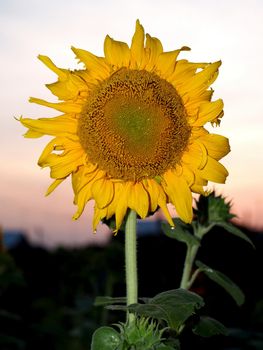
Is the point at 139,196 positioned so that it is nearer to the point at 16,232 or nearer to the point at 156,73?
the point at 156,73

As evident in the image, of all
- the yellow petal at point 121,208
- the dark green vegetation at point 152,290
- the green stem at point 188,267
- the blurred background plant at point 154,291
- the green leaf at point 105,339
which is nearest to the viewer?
the green leaf at point 105,339

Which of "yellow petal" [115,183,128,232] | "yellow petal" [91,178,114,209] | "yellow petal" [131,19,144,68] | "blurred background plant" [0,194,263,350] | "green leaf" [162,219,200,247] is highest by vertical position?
"yellow petal" [131,19,144,68]

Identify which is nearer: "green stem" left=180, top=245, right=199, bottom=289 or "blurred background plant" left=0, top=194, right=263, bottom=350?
"green stem" left=180, top=245, right=199, bottom=289

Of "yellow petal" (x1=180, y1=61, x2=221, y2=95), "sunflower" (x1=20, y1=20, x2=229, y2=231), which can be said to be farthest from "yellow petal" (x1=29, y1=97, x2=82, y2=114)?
"yellow petal" (x1=180, y1=61, x2=221, y2=95)

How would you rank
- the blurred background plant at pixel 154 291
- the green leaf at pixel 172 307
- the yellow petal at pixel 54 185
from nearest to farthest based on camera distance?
the green leaf at pixel 172 307 → the yellow petal at pixel 54 185 → the blurred background plant at pixel 154 291

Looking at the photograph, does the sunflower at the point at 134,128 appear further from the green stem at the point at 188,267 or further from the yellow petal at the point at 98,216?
the green stem at the point at 188,267

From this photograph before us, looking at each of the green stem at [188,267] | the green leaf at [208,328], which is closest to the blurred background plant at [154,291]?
the green stem at [188,267]

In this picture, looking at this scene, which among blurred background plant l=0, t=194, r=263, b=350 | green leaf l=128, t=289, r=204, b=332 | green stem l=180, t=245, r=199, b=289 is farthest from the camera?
blurred background plant l=0, t=194, r=263, b=350

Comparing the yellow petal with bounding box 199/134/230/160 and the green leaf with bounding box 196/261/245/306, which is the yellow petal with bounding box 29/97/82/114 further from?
the green leaf with bounding box 196/261/245/306
